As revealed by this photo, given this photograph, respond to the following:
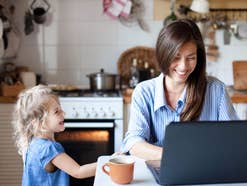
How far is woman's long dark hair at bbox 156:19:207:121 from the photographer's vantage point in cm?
144

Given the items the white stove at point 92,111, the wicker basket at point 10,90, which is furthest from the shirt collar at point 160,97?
the wicker basket at point 10,90

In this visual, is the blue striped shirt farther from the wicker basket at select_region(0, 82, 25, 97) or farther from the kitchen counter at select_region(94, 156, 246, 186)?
the wicker basket at select_region(0, 82, 25, 97)

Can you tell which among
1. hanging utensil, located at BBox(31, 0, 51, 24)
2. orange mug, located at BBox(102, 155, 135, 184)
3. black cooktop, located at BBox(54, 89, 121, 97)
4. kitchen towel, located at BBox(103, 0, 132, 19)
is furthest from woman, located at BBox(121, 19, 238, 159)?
hanging utensil, located at BBox(31, 0, 51, 24)

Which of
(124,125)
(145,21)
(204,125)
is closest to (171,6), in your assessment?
(145,21)

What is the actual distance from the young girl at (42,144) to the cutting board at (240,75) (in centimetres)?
177

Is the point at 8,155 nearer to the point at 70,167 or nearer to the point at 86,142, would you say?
the point at 86,142

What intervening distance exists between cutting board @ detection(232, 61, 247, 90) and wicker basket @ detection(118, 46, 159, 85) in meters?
0.60

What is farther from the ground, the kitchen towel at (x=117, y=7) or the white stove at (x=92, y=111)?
the kitchen towel at (x=117, y=7)

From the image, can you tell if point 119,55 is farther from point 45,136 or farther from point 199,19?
point 45,136

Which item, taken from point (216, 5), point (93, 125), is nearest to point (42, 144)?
point (93, 125)

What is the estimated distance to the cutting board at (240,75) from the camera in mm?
2912

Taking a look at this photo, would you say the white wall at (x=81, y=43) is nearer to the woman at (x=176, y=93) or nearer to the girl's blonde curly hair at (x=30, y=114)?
the woman at (x=176, y=93)

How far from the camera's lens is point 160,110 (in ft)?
5.14

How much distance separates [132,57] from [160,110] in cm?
154
